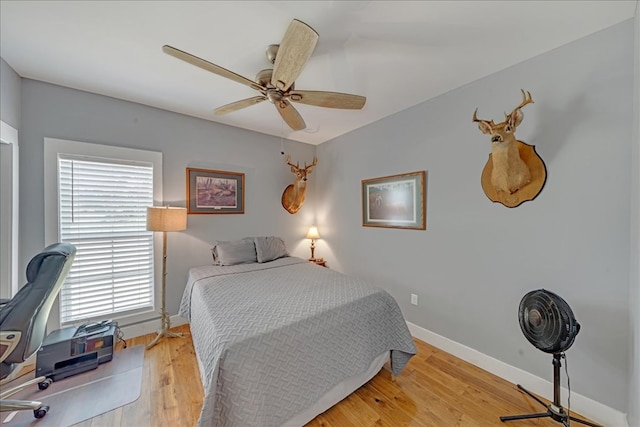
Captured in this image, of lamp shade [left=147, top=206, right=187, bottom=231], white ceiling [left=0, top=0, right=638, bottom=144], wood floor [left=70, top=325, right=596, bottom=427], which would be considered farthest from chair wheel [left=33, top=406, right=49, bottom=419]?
white ceiling [left=0, top=0, right=638, bottom=144]

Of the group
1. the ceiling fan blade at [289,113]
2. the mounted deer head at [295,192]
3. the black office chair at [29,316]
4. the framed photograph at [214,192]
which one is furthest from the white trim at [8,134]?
the mounted deer head at [295,192]

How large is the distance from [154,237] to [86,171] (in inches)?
36.2

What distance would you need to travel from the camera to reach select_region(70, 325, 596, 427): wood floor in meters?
1.64

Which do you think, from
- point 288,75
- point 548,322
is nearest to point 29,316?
point 288,75

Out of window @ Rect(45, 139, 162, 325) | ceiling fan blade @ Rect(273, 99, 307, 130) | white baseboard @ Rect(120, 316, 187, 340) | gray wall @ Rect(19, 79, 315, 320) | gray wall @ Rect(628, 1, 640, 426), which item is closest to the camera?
gray wall @ Rect(628, 1, 640, 426)

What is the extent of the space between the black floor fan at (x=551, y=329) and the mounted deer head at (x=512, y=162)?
0.81 metres

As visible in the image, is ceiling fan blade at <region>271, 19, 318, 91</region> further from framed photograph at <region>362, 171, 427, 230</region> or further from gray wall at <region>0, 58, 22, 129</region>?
gray wall at <region>0, 58, 22, 129</region>

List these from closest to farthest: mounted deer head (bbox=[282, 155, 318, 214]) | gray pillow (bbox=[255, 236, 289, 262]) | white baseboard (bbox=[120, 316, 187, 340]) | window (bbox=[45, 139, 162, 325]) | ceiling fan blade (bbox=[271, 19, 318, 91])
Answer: ceiling fan blade (bbox=[271, 19, 318, 91]) → window (bbox=[45, 139, 162, 325]) → white baseboard (bbox=[120, 316, 187, 340]) → gray pillow (bbox=[255, 236, 289, 262]) → mounted deer head (bbox=[282, 155, 318, 214])

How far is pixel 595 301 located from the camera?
1.68m

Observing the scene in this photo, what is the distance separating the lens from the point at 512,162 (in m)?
1.88

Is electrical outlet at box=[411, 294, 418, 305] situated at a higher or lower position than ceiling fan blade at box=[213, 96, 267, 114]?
lower

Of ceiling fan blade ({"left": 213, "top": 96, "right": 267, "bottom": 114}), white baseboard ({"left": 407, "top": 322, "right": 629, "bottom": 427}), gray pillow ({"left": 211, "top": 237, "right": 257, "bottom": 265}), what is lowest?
white baseboard ({"left": 407, "top": 322, "right": 629, "bottom": 427})

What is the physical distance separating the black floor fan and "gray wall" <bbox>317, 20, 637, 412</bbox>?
1.13 feet

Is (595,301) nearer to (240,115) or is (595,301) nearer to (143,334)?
(240,115)
